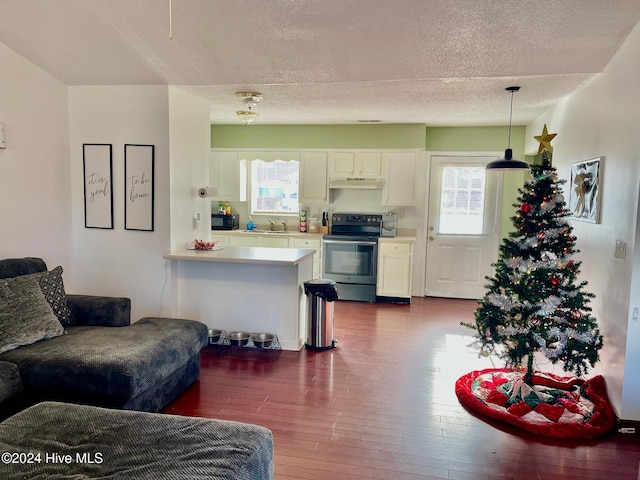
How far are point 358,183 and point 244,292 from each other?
8.72ft

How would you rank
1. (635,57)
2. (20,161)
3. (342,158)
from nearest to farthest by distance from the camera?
1. (635,57)
2. (20,161)
3. (342,158)

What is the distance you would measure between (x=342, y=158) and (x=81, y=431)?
4890mm

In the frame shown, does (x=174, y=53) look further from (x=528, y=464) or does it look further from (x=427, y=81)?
(x=528, y=464)

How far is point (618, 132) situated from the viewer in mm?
2852

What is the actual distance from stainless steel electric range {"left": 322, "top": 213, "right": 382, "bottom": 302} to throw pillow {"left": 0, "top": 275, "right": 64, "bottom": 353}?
11.5 feet

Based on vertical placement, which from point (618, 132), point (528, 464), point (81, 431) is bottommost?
point (528, 464)

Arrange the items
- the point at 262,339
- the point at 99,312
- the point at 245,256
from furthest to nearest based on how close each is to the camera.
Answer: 1. the point at 262,339
2. the point at 245,256
3. the point at 99,312

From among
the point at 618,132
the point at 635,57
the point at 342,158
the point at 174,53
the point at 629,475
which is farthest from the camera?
the point at 342,158

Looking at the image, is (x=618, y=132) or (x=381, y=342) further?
(x=381, y=342)

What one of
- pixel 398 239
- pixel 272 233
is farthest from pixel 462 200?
pixel 272 233

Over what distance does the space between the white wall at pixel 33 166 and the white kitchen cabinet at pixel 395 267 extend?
3.59m

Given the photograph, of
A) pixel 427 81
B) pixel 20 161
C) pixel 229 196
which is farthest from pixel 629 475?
pixel 229 196

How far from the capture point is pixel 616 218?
9.30ft

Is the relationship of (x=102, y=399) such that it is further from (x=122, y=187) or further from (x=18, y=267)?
(x=122, y=187)
